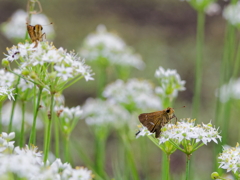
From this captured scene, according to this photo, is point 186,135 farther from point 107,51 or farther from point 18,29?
point 18,29

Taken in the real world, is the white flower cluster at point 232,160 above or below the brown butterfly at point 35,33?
below

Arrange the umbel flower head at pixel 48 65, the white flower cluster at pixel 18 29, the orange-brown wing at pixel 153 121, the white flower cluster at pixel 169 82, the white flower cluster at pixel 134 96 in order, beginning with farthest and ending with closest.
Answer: the white flower cluster at pixel 18 29 < the white flower cluster at pixel 134 96 < the white flower cluster at pixel 169 82 < the orange-brown wing at pixel 153 121 < the umbel flower head at pixel 48 65

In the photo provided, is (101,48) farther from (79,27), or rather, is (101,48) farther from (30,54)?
(79,27)

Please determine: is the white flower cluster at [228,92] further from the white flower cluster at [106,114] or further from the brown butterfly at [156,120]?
the brown butterfly at [156,120]

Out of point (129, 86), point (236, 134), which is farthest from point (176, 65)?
point (129, 86)

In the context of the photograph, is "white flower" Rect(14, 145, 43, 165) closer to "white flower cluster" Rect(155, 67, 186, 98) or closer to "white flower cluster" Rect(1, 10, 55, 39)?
"white flower cluster" Rect(155, 67, 186, 98)

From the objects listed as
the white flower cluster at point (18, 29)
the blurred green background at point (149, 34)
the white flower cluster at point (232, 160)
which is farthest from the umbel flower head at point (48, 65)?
the blurred green background at point (149, 34)

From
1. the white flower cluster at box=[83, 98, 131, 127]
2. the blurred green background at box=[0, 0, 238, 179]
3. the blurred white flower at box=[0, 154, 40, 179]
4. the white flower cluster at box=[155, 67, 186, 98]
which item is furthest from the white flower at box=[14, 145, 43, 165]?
the blurred green background at box=[0, 0, 238, 179]
